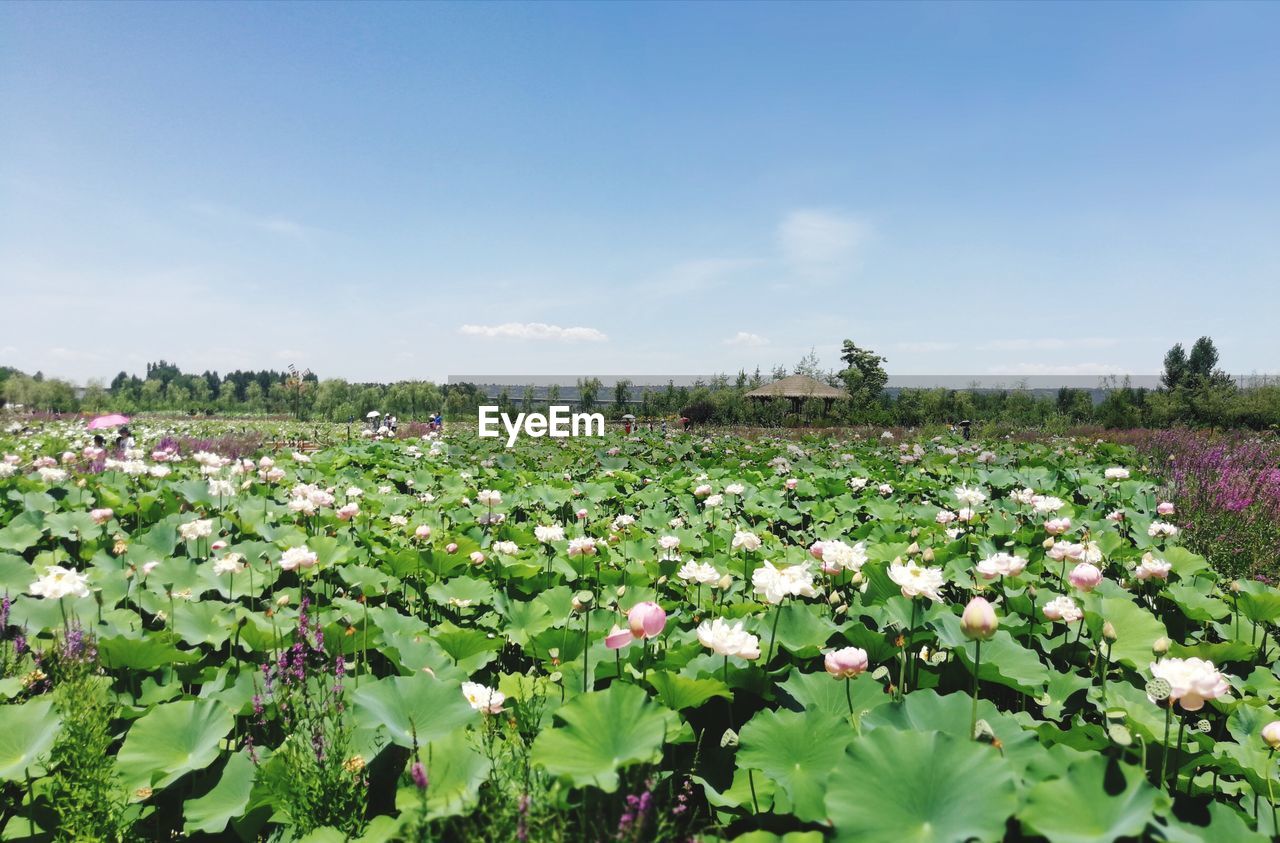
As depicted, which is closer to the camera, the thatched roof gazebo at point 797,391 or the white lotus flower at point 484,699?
the white lotus flower at point 484,699

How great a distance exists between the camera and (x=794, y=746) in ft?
4.77

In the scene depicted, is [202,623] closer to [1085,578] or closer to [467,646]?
[467,646]

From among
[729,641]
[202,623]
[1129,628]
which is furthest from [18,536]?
[1129,628]

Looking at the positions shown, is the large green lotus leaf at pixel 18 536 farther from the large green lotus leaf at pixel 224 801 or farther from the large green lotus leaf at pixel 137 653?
the large green lotus leaf at pixel 224 801

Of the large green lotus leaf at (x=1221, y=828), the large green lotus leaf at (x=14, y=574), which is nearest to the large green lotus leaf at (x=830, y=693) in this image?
the large green lotus leaf at (x=1221, y=828)

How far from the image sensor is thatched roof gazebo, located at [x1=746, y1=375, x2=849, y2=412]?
2666 centimetres

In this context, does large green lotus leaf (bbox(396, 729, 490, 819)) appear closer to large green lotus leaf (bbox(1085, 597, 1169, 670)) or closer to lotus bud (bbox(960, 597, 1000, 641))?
lotus bud (bbox(960, 597, 1000, 641))

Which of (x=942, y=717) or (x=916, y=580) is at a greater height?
(x=916, y=580)

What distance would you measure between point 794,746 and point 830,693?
315mm

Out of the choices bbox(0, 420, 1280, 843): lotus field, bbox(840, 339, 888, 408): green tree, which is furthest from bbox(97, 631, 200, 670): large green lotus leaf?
bbox(840, 339, 888, 408): green tree

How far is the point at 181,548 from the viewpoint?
11.5 ft

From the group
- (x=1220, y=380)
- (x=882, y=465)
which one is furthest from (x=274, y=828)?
(x=1220, y=380)

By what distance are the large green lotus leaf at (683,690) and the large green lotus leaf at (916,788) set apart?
0.44 meters

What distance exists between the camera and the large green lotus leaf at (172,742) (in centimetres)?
161
